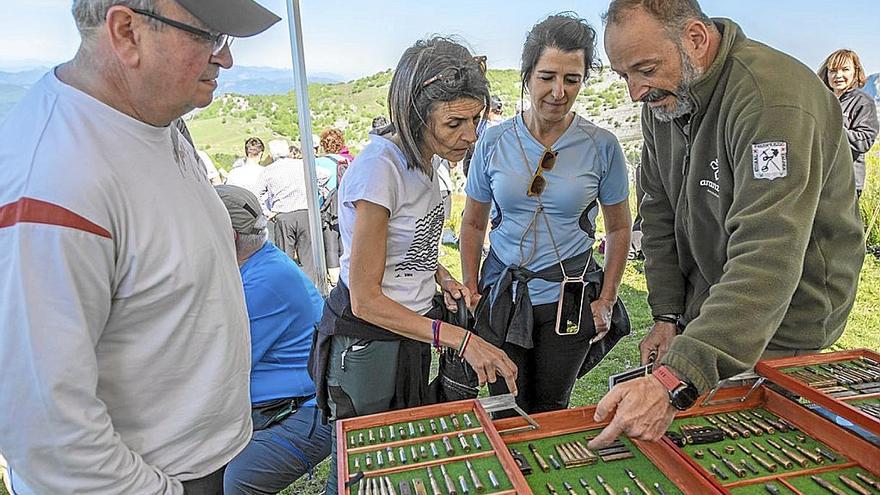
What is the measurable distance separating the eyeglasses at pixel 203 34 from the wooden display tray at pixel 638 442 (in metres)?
1.05

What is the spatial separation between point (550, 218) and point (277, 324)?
3.66 ft

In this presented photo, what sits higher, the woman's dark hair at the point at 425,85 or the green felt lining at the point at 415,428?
the woman's dark hair at the point at 425,85

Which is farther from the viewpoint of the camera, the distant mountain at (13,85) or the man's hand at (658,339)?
the distant mountain at (13,85)

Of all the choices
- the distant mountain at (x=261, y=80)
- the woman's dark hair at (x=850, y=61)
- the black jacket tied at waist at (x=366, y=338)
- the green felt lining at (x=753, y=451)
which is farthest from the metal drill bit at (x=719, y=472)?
the woman's dark hair at (x=850, y=61)

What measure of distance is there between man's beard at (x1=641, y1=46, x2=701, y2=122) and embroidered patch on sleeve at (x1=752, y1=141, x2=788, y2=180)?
27 centimetres

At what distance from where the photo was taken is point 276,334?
2320mm

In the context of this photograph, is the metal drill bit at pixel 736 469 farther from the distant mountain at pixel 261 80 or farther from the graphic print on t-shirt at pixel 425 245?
the distant mountain at pixel 261 80

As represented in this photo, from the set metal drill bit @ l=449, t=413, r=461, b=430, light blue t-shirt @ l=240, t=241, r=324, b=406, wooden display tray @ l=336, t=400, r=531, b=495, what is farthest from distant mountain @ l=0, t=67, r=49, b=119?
metal drill bit @ l=449, t=413, r=461, b=430

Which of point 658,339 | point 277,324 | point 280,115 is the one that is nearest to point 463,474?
point 658,339

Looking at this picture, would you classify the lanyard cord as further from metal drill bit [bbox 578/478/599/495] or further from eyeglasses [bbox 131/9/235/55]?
eyeglasses [bbox 131/9/235/55]

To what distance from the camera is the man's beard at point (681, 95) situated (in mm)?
1574

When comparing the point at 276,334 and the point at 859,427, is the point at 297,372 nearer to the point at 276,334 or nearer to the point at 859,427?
the point at 276,334

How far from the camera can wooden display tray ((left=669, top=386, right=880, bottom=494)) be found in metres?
1.30

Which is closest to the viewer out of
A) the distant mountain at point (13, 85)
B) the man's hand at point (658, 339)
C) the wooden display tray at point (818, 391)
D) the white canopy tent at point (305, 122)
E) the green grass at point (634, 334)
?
the wooden display tray at point (818, 391)
